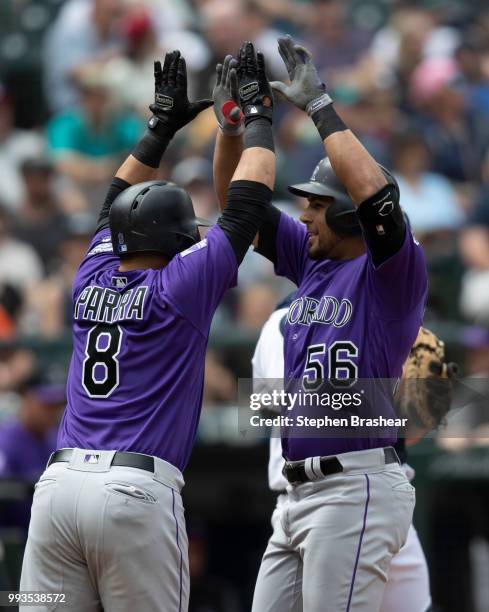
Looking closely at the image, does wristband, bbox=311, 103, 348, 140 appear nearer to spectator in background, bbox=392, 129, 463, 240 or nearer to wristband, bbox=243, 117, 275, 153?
wristband, bbox=243, 117, 275, 153

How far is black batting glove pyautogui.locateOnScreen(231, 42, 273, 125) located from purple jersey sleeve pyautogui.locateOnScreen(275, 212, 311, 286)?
523 mm

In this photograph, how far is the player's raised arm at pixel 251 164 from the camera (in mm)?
4031

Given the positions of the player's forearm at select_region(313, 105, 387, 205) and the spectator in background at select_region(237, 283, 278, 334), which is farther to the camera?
the spectator in background at select_region(237, 283, 278, 334)

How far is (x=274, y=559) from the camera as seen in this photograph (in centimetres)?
432

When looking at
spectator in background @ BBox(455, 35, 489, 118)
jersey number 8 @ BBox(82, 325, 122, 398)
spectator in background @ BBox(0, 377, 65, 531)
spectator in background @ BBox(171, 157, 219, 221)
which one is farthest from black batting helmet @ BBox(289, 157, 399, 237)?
spectator in background @ BBox(455, 35, 489, 118)

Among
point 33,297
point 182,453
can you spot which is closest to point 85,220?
point 33,297

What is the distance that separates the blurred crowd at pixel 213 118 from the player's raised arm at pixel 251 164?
3.64 metres

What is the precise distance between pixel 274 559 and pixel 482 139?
699 centimetres

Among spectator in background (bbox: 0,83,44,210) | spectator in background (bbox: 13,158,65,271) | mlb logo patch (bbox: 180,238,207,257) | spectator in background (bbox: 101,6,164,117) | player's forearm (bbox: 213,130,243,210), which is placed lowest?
mlb logo patch (bbox: 180,238,207,257)

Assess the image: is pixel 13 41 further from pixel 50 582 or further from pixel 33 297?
pixel 50 582

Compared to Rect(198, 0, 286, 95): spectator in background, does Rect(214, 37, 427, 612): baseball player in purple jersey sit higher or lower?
lower

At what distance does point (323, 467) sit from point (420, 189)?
6.08 metres

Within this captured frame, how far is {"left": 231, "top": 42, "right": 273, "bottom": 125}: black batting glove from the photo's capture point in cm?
423

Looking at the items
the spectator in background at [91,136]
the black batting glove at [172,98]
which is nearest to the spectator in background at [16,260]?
the spectator in background at [91,136]
